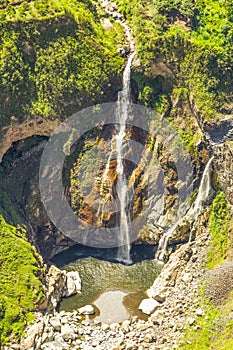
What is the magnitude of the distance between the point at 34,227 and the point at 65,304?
7940 mm

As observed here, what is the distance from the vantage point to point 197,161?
41438mm

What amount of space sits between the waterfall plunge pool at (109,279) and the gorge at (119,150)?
0.42 feet

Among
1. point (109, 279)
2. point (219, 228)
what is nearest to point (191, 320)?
point (219, 228)

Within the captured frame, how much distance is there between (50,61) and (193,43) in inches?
466

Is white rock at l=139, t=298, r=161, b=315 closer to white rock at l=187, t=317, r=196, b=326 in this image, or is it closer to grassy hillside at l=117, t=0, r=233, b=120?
white rock at l=187, t=317, r=196, b=326

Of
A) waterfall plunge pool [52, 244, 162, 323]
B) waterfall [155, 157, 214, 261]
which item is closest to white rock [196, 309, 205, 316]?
waterfall plunge pool [52, 244, 162, 323]

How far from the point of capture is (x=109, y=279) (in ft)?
134

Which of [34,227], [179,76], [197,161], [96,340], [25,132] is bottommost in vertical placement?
[96,340]

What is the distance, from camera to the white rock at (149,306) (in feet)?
120

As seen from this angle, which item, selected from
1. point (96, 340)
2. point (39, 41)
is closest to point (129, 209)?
point (96, 340)

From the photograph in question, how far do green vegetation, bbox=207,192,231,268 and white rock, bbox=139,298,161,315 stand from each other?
4733 mm

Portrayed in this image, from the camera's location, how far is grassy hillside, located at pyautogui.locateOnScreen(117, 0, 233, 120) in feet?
132

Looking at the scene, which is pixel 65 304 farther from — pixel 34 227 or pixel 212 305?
pixel 212 305

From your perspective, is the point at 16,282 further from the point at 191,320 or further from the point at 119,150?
the point at 119,150
